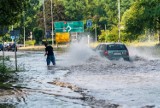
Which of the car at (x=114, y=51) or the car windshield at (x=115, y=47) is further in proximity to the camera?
the car windshield at (x=115, y=47)

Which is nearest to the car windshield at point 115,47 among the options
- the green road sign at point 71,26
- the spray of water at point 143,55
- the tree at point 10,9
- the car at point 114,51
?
the car at point 114,51

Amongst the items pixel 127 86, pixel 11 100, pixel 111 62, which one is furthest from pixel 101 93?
pixel 111 62

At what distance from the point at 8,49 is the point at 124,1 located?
187 feet

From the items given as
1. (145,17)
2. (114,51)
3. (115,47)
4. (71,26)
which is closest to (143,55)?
(145,17)

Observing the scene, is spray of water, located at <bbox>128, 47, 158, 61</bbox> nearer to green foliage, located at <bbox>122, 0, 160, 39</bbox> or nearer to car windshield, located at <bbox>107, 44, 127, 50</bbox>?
green foliage, located at <bbox>122, 0, 160, 39</bbox>

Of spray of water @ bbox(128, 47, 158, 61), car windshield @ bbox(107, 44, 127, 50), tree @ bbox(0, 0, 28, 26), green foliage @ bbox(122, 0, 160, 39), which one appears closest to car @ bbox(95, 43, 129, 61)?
car windshield @ bbox(107, 44, 127, 50)

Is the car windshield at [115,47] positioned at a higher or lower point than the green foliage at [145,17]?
lower

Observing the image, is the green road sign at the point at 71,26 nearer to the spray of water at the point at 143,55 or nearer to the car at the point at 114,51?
the spray of water at the point at 143,55

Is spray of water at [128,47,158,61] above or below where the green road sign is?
below

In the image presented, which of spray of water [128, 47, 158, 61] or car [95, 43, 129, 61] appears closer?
car [95, 43, 129, 61]

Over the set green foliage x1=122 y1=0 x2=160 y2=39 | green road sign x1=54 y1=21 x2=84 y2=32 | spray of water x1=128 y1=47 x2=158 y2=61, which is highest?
green foliage x1=122 y1=0 x2=160 y2=39

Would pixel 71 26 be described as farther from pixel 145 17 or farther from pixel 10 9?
pixel 10 9

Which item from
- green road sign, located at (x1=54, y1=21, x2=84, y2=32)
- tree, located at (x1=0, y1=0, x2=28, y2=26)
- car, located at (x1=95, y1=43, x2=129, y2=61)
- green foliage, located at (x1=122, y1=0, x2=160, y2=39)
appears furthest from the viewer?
green road sign, located at (x1=54, y1=21, x2=84, y2=32)

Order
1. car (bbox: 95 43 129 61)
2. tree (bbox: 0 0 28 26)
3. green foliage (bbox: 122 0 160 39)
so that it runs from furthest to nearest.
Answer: green foliage (bbox: 122 0 160 39), car (bbox: 95 43 129 61), tree (bbox: 0 0 28 26)
